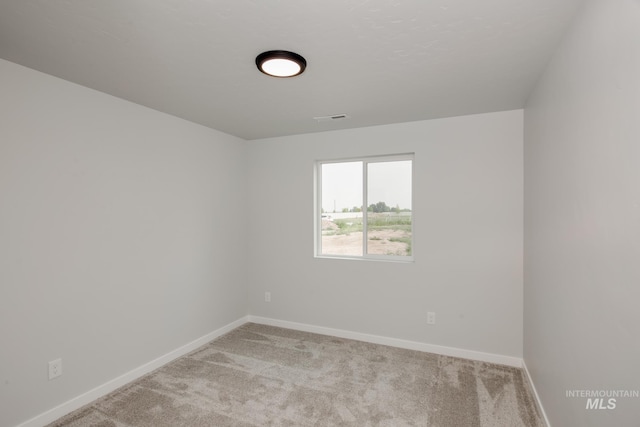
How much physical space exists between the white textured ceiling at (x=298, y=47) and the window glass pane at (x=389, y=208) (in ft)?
2.95

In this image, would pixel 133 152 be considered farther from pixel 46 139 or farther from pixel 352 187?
pixel 352 187

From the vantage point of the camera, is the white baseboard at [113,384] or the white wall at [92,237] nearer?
the white wall at [92,237]

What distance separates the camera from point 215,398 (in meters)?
2.46

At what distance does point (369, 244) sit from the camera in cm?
369

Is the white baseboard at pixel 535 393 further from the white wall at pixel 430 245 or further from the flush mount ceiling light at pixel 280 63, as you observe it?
the flush mount ceiling light at pixel 280 63

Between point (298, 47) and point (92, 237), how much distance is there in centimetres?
214

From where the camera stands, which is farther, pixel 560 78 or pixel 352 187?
pixel 352 187

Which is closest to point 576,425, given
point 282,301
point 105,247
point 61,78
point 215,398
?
point 215,398

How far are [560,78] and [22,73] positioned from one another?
339 cm

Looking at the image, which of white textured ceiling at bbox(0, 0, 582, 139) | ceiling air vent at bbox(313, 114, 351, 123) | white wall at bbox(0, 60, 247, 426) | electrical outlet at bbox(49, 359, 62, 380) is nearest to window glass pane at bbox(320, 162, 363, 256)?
ceiling air vent at bbox(313, 114, 351, 123)

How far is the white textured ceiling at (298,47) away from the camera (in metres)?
1.49

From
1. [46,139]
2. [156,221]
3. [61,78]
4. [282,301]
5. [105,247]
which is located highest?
[61,78]

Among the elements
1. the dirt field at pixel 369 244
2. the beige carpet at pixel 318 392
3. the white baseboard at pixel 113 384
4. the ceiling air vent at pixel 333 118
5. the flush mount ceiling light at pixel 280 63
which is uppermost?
the ceiling air vent at pixel 333 118

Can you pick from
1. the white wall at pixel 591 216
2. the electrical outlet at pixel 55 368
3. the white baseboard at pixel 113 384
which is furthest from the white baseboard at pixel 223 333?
the white wall at pixel 591 216
